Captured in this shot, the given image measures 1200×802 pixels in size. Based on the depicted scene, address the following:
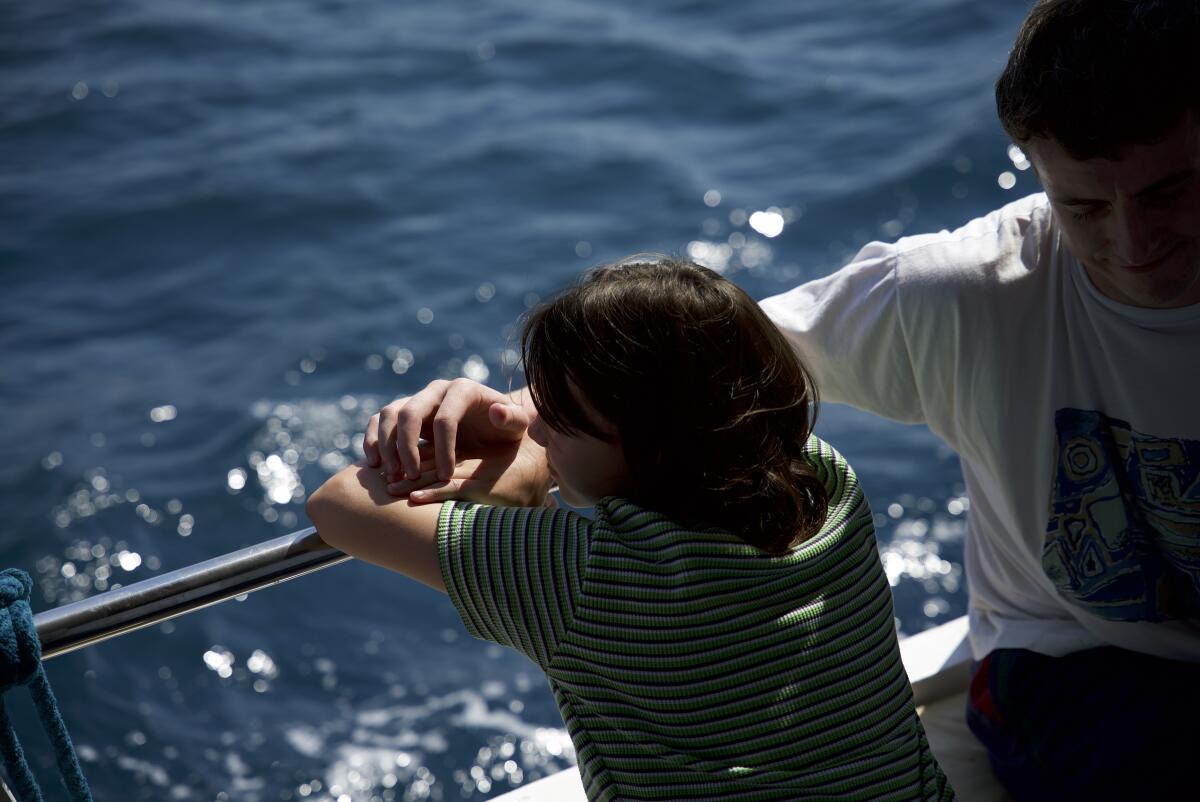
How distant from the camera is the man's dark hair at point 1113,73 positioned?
129 centimetres

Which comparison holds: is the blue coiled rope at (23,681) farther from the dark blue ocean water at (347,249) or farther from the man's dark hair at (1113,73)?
the dark blue ocean water at (347,249)

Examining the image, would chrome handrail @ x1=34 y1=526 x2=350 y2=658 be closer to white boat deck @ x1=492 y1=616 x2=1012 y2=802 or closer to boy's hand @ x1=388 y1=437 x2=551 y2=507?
boy's hand @ x1=388 y1=437 x2=551 y2=507

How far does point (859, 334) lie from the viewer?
5.19 feet

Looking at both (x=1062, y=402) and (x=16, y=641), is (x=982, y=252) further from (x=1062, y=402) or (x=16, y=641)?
(x=16, y=641)

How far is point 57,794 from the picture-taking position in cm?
338

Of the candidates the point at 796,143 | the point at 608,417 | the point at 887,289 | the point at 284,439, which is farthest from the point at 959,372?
the point at 796,143

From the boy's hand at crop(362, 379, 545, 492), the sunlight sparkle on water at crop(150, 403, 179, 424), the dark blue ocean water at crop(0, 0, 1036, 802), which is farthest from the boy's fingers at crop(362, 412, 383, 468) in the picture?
the sunlight sparkle on water at crop(150, 403, 179, 424)

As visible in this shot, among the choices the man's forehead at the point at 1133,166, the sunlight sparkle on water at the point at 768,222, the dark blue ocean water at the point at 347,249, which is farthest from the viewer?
the sunlight sparkle on water at the point at 768,222

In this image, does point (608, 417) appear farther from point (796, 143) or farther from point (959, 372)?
point (796, 143)

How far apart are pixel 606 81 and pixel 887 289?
532 cm

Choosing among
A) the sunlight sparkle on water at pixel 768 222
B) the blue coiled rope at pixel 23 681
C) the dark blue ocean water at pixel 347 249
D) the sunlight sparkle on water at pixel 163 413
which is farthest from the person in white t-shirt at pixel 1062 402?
the sunlight sparkle on water at pixel 768 222

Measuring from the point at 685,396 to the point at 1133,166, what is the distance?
54 centimetres

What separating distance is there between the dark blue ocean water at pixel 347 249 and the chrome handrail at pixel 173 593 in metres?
2.10

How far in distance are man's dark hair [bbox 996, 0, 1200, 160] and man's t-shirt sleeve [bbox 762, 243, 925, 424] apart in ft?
0.98
